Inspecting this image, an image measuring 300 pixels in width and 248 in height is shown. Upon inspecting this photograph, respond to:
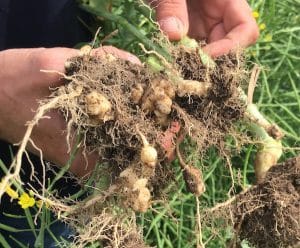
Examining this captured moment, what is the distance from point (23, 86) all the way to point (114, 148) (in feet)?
0.70

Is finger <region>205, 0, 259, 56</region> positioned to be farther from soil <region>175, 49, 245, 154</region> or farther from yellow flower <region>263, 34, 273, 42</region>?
yellow flower <region>263, 34, 273, 42</region>

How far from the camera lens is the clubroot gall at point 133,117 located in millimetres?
1007

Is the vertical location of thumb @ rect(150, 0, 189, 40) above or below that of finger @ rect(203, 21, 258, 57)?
above

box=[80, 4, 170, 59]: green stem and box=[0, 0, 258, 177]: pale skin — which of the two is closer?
box=[0, 0, 258, 177]: pale skin

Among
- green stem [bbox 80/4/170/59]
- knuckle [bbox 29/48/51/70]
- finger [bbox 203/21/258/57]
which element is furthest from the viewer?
finger [bbox 203/21/258/57]

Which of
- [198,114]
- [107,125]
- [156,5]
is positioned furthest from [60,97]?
[156,5]

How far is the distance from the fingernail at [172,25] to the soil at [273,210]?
36cm

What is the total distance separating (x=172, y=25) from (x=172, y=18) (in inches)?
1.0

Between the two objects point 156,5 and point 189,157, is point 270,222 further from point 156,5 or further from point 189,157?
point 156,5

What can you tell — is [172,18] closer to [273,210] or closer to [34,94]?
[34,94]

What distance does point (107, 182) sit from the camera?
1.06 meters

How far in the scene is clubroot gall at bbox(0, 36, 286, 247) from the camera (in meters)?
1.01

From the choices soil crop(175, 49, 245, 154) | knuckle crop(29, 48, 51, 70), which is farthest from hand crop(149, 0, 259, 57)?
knuckle crop(29, 48, 51, 70)

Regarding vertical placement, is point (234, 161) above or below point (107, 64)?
below
